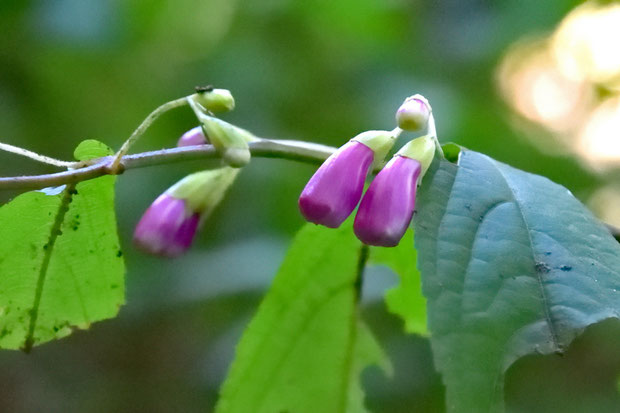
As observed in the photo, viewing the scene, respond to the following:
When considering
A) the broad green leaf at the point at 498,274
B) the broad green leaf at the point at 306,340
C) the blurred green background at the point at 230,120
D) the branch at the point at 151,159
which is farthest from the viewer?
the blurred green background at the point at 230,120

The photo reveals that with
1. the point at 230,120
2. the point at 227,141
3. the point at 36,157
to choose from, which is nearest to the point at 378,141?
the point at 227,141

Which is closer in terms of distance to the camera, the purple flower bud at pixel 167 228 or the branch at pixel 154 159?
the branch at pixel 154 159

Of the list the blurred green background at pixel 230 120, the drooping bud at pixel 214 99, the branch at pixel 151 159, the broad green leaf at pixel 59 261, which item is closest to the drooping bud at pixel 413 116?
the branch at pixel 151 159

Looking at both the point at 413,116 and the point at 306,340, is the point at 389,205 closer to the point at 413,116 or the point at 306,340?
the point at 413,116

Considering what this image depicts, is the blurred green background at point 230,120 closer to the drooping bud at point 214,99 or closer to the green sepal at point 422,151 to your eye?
the drooping bud at point 214,99

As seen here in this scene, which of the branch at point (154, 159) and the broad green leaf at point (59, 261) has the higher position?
the branch at point (154, 159)

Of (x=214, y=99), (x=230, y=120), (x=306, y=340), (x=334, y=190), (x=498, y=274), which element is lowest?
(x=306, y=340)

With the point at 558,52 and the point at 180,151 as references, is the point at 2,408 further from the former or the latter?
the point at 558,52

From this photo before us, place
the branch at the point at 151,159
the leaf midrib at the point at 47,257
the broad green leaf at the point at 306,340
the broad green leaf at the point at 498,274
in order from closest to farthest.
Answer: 1. the broad green leaf at the point at 498,274
2. the branch at the point at 151,159
3. the leaf midrib at the point at 47,257
4. the broad green leaf at the point at 306,340
